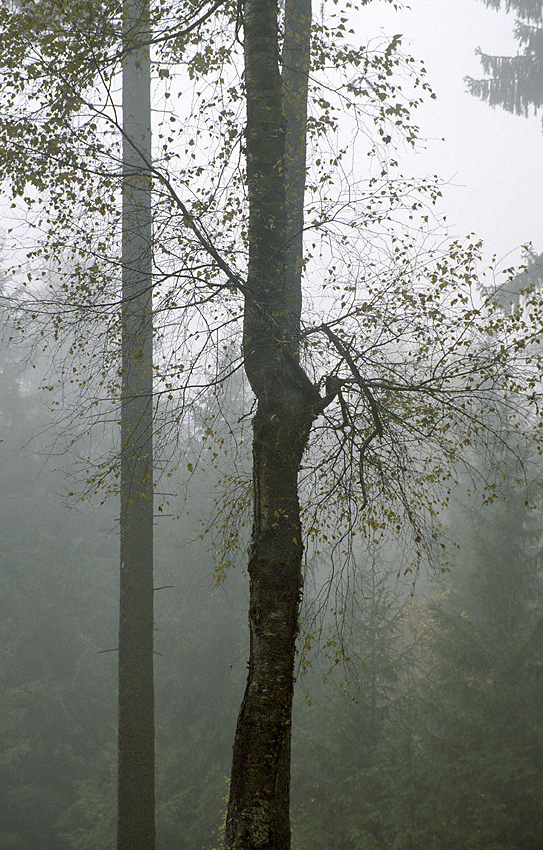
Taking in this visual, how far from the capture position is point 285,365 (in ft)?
14.3

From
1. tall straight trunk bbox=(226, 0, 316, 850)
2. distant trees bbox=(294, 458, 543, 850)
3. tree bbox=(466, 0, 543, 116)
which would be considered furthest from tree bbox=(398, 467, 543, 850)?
tree bbox=(466, 0, 543, 116)

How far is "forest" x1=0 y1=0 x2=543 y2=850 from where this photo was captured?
13.9 feet

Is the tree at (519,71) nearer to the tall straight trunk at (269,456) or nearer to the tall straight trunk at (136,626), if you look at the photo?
the tall straight trunk at (136,626)

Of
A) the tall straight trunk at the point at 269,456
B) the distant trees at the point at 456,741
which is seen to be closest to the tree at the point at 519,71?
the distant trees at the point at 456,741

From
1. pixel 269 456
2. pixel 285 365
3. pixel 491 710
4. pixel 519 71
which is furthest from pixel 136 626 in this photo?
pixel 519 71

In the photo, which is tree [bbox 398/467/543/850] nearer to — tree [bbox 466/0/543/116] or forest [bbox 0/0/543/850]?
forest [bbox 0/0/543/850]

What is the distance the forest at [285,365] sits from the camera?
425cm

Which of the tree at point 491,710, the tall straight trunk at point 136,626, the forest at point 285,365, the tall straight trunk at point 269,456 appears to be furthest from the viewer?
the tree at point 491,710

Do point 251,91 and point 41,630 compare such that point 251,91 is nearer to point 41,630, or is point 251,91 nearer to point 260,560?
point 260,560

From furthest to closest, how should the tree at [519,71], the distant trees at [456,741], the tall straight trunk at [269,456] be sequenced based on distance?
the tree at [519,71] → the distant trees at [456,741] → the tall straight trunk at [269,456]

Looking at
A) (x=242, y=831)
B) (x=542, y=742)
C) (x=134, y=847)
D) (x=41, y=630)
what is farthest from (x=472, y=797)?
(x=41, y=630)

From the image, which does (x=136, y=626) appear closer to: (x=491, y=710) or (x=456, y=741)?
(x=456, y=741)

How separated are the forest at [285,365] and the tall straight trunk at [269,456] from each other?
0.06ft

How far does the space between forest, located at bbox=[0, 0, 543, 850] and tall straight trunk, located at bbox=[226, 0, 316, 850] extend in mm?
17
